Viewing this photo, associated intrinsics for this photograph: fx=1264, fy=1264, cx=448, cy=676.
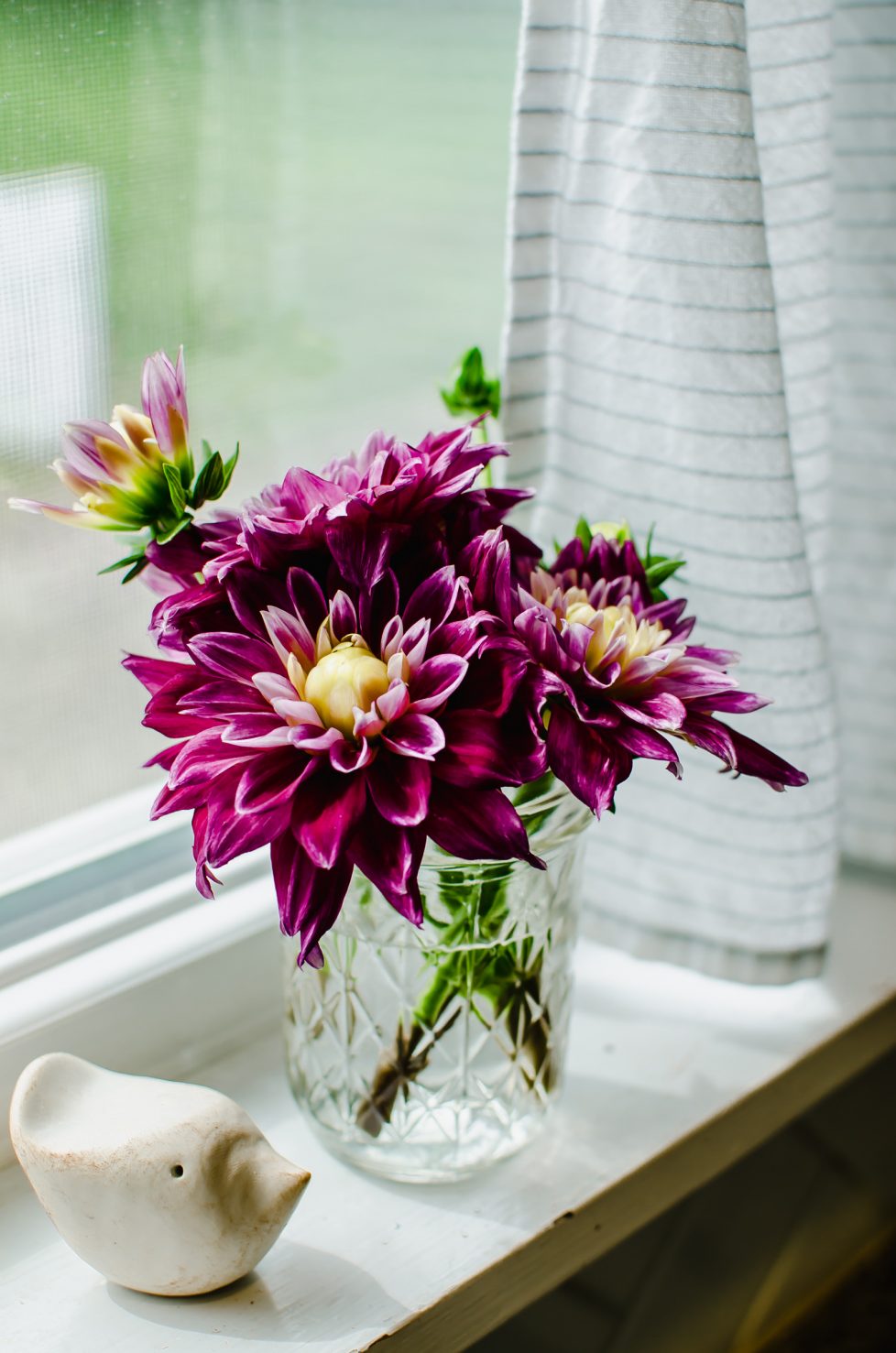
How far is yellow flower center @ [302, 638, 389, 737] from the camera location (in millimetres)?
452

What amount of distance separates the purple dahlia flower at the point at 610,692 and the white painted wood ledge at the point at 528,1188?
284 mm

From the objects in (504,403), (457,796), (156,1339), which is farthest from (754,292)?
(156,1339)

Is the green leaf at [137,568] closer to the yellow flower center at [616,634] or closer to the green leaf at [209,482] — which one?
the green leaf at [209,482]

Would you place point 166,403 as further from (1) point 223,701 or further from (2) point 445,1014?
(2) point 445,1014

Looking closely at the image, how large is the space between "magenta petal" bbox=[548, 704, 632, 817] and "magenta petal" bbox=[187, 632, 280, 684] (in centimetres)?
11

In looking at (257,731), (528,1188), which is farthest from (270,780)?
(528,1188)

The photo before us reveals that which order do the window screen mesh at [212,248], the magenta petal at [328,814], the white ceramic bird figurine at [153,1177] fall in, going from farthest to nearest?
the window screen mesh at [212,248], the white ceramic bird figurine at [153,1177], the magenta petal at [328,814]

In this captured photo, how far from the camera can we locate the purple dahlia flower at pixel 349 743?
0.44 meters

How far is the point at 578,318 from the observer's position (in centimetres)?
69

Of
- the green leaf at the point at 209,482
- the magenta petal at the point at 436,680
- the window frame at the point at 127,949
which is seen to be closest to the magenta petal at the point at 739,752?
the magenta petal at the point at 436,680

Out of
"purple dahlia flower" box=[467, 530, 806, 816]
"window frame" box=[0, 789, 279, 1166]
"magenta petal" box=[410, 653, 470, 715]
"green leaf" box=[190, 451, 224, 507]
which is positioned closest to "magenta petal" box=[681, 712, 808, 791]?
"purple dahlia flower" box=[467, 530, 806, 816]

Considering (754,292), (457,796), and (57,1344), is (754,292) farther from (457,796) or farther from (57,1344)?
(57,1344)

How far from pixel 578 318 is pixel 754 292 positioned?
4.1 inches

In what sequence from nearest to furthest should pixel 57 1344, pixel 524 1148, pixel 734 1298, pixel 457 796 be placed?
pixel 457 796 → pixel 57 1344 → pixel 524 1148 → pixel 734 1298
